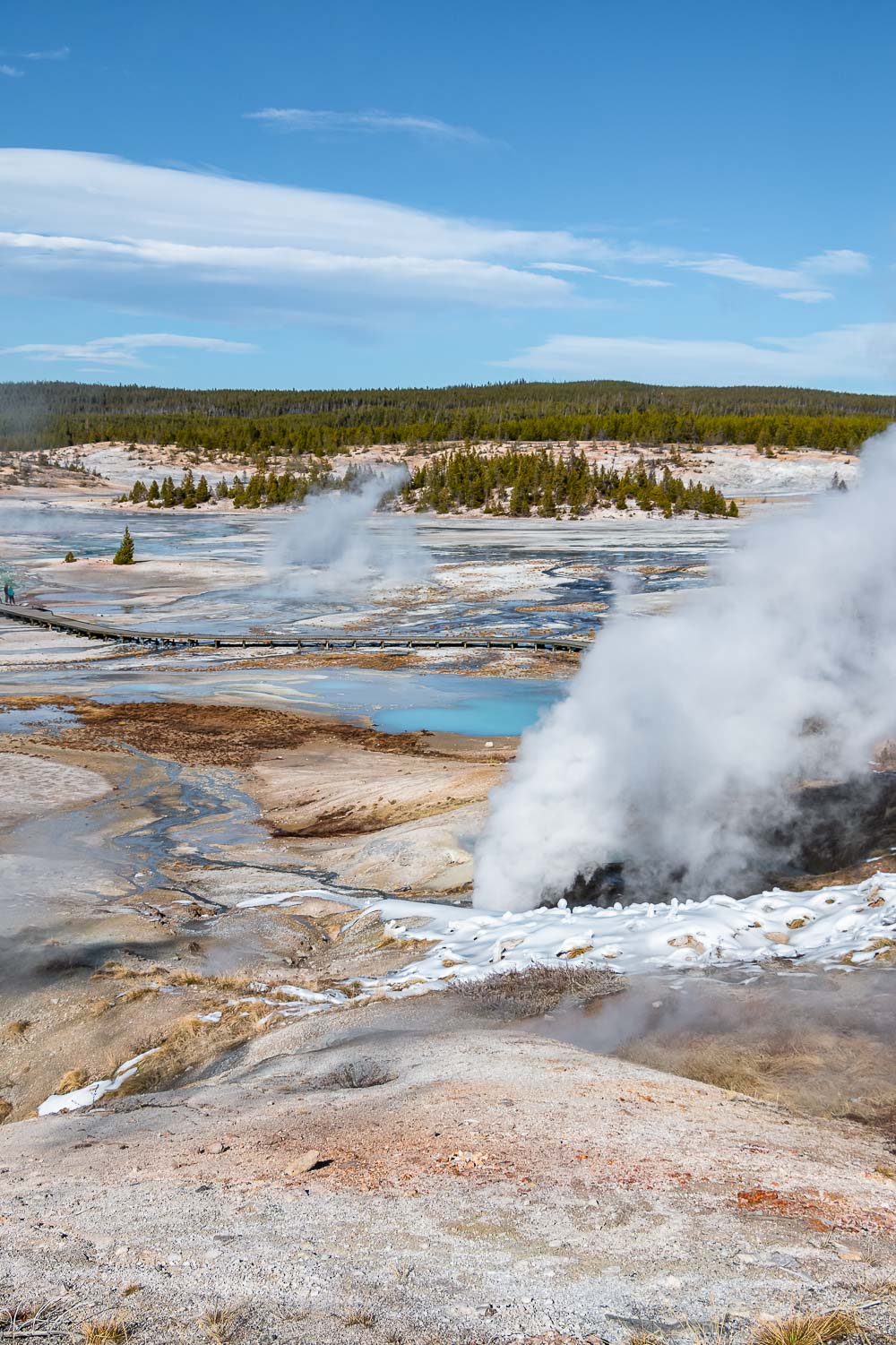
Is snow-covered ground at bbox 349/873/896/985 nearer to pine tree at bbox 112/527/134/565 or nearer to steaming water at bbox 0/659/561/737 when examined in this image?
steaming water at bbox 0/659/561/737

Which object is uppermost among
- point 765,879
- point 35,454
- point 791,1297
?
point 35,454

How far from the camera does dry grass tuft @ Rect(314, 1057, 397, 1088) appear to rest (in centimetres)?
675

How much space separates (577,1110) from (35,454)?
120m

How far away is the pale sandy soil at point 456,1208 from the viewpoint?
13.1 ft

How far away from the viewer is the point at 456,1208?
4805 mm

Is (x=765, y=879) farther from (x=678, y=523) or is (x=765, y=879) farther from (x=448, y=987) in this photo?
(x=678, y=523)

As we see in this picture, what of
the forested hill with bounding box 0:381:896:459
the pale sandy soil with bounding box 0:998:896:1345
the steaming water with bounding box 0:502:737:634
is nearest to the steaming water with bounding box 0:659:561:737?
the steaming water with bounding box 0:502:737:634

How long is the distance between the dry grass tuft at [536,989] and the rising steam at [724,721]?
9.11 feet

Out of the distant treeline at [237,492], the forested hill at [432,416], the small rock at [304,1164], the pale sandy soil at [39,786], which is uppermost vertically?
the forested hill at [432,416]

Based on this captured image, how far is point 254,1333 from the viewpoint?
3818mm

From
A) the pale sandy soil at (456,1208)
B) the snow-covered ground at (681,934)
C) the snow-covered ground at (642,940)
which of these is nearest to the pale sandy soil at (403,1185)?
the pale sandy soil at (456,1208)

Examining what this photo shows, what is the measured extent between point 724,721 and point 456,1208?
835 centimetres

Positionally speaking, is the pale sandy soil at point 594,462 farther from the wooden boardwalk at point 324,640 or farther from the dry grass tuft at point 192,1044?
the dry grass tuft at point 192,1044

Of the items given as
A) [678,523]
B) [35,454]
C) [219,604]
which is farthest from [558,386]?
[219,604]
